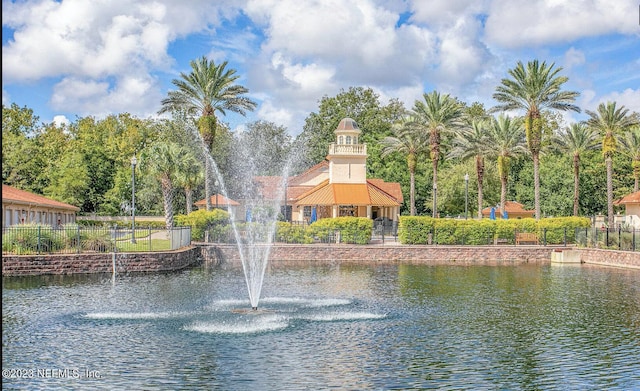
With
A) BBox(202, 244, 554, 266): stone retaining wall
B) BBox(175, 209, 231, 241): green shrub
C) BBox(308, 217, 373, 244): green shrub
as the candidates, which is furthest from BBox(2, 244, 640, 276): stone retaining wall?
BBox(175, 209, 231, 241): green shrub

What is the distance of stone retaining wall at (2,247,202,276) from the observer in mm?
31672

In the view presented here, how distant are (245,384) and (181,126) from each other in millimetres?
69221

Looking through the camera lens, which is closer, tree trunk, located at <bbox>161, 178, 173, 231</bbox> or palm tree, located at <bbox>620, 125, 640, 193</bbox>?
tree trunk, located at <bbox>161, 178, 173, 231</bbox>

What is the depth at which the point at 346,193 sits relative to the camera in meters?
60.0

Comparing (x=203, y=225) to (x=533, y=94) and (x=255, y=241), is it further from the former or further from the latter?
(x=533, y=94)

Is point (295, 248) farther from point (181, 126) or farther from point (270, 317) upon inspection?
point (181, 126)

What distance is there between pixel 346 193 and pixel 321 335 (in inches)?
1667

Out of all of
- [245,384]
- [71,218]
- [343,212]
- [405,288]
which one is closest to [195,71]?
[343,212]

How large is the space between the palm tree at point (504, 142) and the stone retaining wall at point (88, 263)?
35658 millimetres

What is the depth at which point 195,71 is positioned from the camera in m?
53.3

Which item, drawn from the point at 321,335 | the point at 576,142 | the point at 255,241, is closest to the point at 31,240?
the point at 255,241

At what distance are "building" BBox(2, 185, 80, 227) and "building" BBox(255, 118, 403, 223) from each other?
1993 centimetres

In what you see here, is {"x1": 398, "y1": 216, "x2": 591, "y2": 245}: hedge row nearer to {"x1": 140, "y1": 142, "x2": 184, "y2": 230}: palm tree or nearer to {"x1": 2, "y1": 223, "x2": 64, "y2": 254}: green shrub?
{"x1": 140, "y1": 142, "x2": 184, "y2": 230}: palm tree

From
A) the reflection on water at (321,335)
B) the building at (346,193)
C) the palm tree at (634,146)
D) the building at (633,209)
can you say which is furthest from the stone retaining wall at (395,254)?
the palm tree at (634,146)
